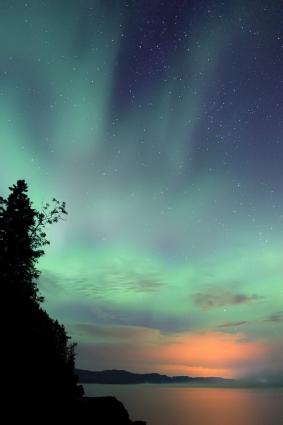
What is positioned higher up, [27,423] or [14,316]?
A: [14,316]

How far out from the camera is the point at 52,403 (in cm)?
1858

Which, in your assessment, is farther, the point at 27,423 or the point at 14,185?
the point at 14,185

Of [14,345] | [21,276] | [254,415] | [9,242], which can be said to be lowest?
[254,415]

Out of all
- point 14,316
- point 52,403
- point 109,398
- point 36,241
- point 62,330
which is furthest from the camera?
point 36,241

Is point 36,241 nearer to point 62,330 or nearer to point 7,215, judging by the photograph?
point 7,215

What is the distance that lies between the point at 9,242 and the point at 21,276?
11.0 feet

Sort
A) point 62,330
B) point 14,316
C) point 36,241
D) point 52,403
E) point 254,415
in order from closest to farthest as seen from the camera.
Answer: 1. point 52,403
2. point 14,316
3. point 62,330
4. point 36,241
5. point 254,415

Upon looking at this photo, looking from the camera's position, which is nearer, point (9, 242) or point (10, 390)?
point (10, 390)

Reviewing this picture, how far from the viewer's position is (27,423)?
1598 cm

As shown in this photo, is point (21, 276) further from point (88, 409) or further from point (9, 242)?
point (88, 409)

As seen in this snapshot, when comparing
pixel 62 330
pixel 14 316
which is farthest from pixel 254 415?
pixel 14 316

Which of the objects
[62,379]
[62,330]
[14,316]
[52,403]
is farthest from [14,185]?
[52,403]

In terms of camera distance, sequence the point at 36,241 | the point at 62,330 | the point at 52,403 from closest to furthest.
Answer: the point at 52,403 < the point at 62,330 < the point at 36,241

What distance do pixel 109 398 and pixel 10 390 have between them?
559 inches
